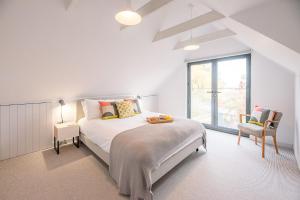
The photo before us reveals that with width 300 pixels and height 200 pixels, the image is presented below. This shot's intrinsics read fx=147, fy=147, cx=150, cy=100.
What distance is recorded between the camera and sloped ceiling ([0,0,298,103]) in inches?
73.3

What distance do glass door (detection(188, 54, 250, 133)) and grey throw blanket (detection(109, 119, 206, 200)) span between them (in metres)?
2.42

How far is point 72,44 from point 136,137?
1818mm

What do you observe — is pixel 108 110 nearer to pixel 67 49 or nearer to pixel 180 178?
pixel 67 49

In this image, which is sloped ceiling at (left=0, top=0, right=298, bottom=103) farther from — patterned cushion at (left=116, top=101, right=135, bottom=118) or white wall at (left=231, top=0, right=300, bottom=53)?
patterned cushion at (left=116, top=101, right=135, bottom=118)

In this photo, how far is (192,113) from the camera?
4.79 metres

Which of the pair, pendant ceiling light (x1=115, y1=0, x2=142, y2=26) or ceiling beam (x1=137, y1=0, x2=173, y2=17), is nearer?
pendant ceiling light (x1=115, y1=0, x2=142, y2=26)

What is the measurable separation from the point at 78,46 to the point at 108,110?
128 centimetres

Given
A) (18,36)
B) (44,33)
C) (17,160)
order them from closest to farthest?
(18,36) < (44,33) < (17,160)

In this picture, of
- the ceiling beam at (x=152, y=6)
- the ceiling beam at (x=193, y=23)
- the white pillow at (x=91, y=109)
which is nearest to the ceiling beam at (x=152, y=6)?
the ceiling beam at (x=152, y=6)

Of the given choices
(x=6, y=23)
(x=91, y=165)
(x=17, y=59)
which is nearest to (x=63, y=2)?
(x=6, y=23)

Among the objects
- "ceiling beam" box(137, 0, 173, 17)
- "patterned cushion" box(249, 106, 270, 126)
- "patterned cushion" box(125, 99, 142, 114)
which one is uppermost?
"ceiling beam" box(137, 0, 173, 17)

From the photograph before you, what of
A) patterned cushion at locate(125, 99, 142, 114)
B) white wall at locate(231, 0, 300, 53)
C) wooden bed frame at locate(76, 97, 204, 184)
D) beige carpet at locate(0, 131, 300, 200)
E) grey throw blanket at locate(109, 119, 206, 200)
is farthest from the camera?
patterned cushion at locate(125, 99, 142, 114)

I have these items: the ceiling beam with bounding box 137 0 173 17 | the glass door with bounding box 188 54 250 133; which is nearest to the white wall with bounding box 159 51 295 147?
the glass door with bounding box 188 54 250 133

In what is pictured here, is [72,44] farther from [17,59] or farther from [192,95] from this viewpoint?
[192,95]
